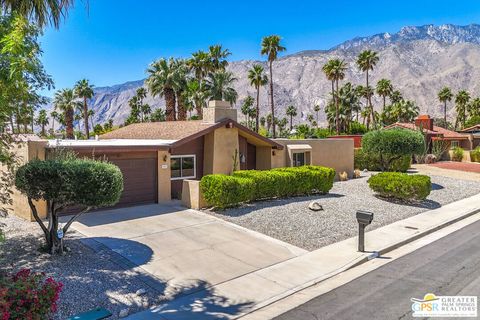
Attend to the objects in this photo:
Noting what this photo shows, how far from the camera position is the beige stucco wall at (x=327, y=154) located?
23672mm

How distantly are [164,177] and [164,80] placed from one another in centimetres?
2299

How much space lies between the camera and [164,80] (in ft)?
127

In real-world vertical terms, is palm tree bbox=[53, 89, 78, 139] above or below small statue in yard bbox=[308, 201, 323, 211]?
above

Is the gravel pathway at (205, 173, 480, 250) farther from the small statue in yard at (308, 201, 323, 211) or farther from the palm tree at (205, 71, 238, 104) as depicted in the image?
the palm tree at (205, 71, 238, 104)

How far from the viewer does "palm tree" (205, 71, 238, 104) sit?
140 feet

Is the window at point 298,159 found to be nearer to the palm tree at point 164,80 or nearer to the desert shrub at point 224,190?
the desert shrub at point 224,190

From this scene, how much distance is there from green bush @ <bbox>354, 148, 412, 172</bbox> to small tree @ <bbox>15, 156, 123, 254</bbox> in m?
26.3

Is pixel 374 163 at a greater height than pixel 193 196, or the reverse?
pixel 374 163

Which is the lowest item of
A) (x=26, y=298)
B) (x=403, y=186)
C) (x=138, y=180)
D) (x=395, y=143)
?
(x=26, y=298)

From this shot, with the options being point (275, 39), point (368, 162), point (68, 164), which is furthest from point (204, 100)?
point (68, 164)

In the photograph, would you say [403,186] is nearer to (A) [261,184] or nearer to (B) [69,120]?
(A) [261,184]

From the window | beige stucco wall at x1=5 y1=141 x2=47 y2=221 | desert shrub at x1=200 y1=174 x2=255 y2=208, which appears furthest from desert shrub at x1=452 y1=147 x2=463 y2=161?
beige stucco wall at x1=5 y1=141 x2=47 y2=221

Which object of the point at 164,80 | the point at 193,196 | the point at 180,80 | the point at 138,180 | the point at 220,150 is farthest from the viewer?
the point at 180,80

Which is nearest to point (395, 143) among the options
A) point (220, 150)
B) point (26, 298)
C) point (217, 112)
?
point (220, 150)
